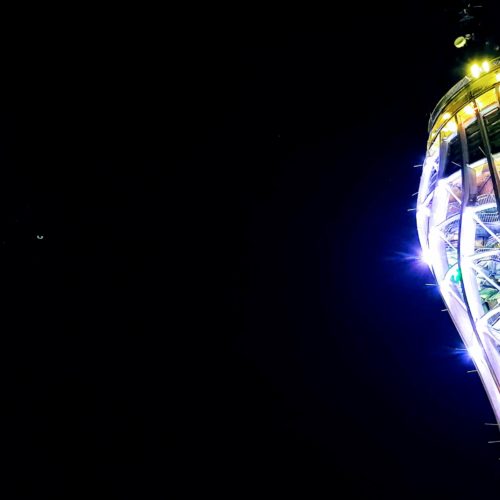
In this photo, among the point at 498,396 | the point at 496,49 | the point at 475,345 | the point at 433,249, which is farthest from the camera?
the point at 433,249

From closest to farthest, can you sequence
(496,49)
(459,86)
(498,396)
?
(498,396) → (496,49) → (459,86)

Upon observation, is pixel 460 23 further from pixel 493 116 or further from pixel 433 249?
pixel 433 249

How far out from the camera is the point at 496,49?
1126cm

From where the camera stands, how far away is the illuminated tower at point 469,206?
9.68 metres

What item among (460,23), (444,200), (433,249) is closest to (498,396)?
(433,249)

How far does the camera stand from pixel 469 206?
9977mm

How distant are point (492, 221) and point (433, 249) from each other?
6.19 ft

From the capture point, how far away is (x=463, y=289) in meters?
9.80

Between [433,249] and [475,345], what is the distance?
3.56 meters

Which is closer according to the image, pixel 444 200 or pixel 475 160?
pixel 475 160

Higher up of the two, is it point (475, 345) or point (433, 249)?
point (433, 249)

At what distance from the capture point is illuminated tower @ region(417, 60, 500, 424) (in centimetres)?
968

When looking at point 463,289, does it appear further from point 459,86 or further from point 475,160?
point 459,86

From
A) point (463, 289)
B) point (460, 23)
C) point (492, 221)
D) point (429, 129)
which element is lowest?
point (463, 289)
